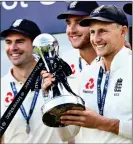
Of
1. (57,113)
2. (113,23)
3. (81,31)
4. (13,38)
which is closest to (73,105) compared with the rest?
(57,113)

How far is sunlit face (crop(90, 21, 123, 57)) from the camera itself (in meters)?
1.96

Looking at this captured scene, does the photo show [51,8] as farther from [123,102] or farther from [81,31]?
[123,102]

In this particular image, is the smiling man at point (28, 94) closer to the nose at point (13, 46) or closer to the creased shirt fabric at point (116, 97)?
the nose at point (13, 46)

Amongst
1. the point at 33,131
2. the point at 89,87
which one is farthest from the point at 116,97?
the point at 33,131

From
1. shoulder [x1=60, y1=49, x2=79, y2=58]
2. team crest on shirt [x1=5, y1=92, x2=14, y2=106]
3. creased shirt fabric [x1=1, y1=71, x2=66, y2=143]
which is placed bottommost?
creased shirt fabric [x1=1, y1=71, x2=66, y2=143]

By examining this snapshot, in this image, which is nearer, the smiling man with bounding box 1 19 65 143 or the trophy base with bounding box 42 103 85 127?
the trophy base with bounding box 42 103 85 127

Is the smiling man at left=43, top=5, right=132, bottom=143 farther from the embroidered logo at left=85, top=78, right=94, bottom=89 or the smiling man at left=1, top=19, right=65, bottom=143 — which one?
the smiling man at left=1, top=19, right=65, bottom=143

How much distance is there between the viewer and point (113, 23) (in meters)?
1.97

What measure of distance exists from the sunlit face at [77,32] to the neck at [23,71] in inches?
13.6

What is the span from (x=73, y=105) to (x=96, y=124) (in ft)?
0.67

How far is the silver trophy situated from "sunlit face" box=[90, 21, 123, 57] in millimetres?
161

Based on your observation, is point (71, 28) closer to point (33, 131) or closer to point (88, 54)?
point (88, 54)

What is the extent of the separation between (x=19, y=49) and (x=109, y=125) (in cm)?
87

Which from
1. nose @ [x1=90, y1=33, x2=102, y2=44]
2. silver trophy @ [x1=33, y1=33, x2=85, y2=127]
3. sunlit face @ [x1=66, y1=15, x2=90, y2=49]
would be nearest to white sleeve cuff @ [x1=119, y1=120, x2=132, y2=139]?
silver trophy @ [x1=33, y1=33, x2=85, y2=127]
